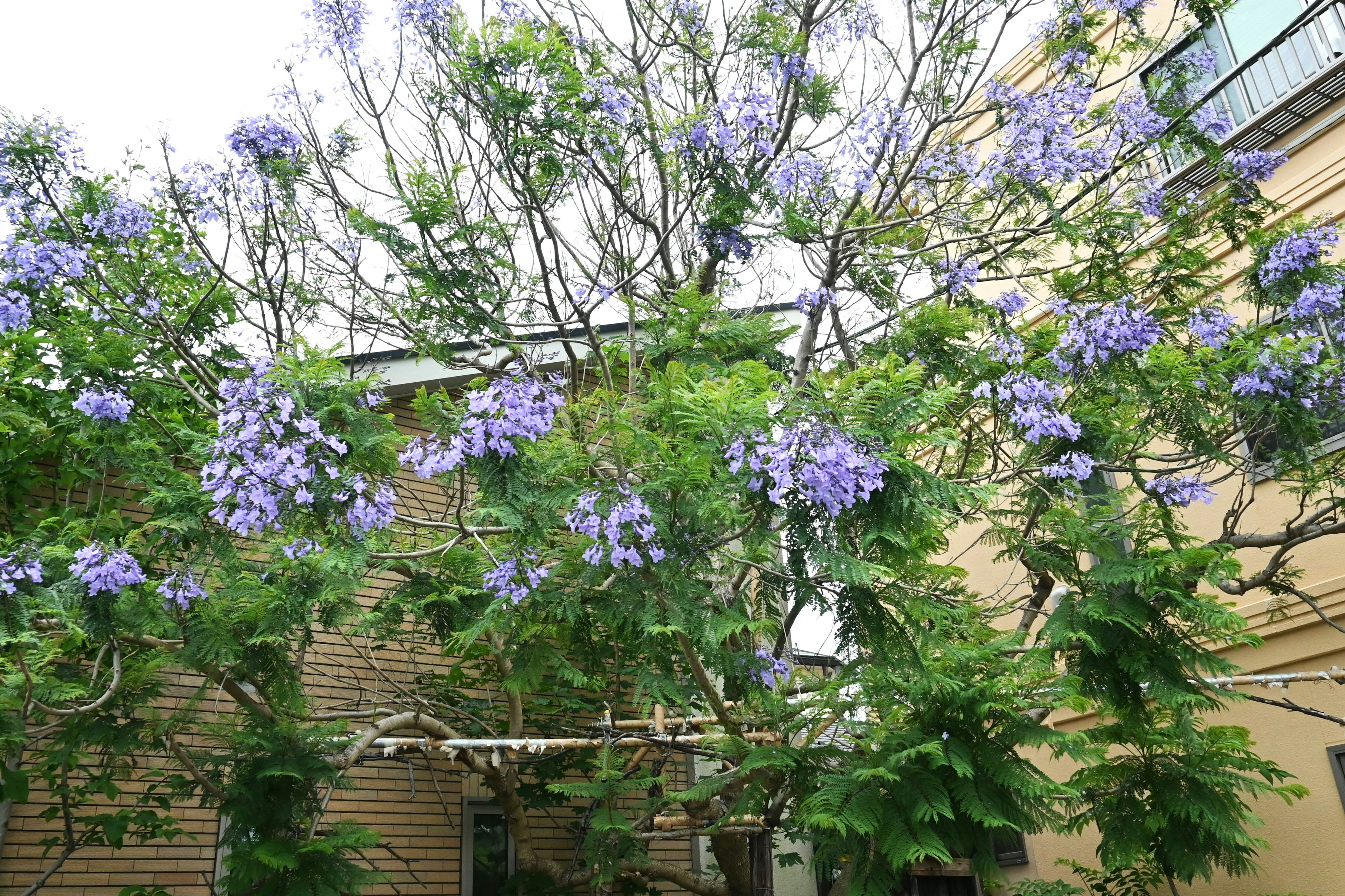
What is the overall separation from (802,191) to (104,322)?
479 centimetres

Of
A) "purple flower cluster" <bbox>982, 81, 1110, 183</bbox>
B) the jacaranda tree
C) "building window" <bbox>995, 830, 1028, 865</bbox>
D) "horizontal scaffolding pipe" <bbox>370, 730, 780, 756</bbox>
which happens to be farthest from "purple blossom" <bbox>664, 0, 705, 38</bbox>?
"building window" <bbox>995, 830, 1028, 865</bbox>

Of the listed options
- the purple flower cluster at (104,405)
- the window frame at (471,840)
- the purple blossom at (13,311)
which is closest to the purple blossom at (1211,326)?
the window frame at (471,840)

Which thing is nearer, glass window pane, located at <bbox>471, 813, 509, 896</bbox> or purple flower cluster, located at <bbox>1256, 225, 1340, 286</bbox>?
purple flower cluster, located at <bbox>1256, 225, 1340, 286</bbox>

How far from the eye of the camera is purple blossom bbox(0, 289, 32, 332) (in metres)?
5.63

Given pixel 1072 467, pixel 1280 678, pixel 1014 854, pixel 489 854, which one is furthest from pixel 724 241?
pixel 1014 854

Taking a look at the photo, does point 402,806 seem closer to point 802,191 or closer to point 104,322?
point 104,322

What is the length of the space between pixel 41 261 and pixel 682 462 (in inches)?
163

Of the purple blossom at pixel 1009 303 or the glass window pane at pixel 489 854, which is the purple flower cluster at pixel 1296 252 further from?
the glass window pane at pixel 489 854

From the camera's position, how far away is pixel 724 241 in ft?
23.5

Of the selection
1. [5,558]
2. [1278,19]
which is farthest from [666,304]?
[1278,19]

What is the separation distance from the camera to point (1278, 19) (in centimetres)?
872

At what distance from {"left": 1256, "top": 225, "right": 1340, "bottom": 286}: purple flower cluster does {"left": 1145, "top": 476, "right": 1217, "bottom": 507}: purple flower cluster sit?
1.39 meters

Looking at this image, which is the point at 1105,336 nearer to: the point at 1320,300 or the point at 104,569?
the point at 1320,300

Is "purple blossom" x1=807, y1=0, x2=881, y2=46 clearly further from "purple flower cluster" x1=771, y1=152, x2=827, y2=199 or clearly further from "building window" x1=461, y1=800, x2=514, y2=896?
"building window" x1=461, y1=800, x2=514, y2=896
